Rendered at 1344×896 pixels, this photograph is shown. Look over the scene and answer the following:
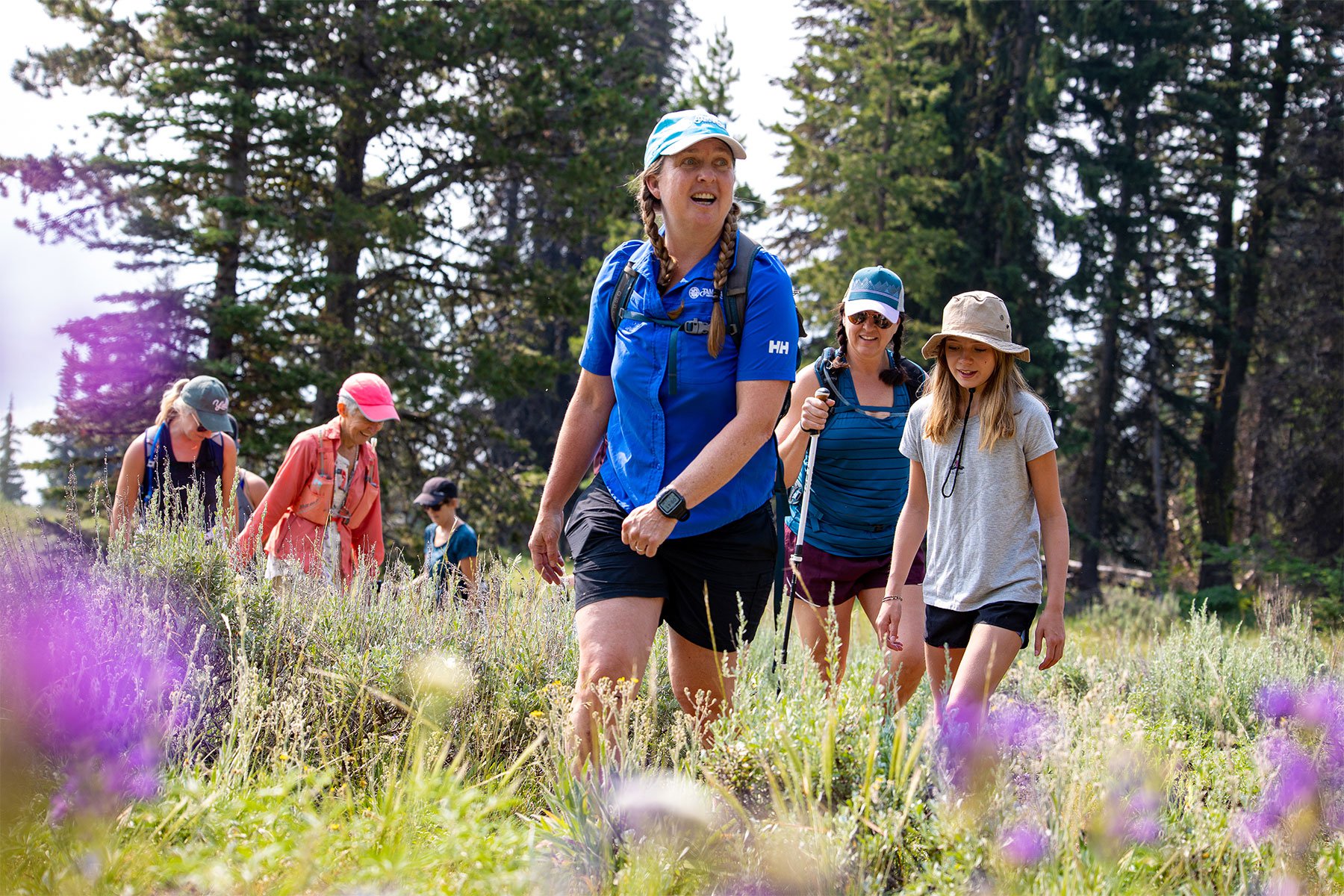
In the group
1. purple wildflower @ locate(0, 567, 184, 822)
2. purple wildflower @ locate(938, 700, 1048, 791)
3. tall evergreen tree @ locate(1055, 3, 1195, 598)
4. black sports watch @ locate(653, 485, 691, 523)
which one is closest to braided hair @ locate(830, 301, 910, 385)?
purple wildflower @ locate(938, 700, 1048, 791)

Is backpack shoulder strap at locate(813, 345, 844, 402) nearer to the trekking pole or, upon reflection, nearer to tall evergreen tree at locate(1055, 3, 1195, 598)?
the trekking pole

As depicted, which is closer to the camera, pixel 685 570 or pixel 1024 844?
pixel 1024 844

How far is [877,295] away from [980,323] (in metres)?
0.79

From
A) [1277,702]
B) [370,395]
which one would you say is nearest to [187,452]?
[370,395]

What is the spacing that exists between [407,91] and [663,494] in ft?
50.5

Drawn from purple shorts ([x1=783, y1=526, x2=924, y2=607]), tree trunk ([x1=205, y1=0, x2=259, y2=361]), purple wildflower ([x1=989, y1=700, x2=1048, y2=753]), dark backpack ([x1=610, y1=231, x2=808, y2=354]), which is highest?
tree trunk ([x1=205, y1=0, x2=259, y2=361])

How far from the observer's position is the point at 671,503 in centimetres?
294

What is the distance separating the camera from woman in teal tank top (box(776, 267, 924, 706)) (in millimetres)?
4594

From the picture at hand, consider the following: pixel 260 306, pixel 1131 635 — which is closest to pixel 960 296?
pixel 1131 635

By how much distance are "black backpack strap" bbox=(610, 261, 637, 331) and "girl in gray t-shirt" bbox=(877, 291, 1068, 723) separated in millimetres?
1245

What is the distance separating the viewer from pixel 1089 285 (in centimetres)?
2288

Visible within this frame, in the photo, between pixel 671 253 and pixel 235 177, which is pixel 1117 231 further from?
pixel 671 253

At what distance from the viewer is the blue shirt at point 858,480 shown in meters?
4.59

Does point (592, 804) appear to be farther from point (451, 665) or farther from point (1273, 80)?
point (1273, 80)
